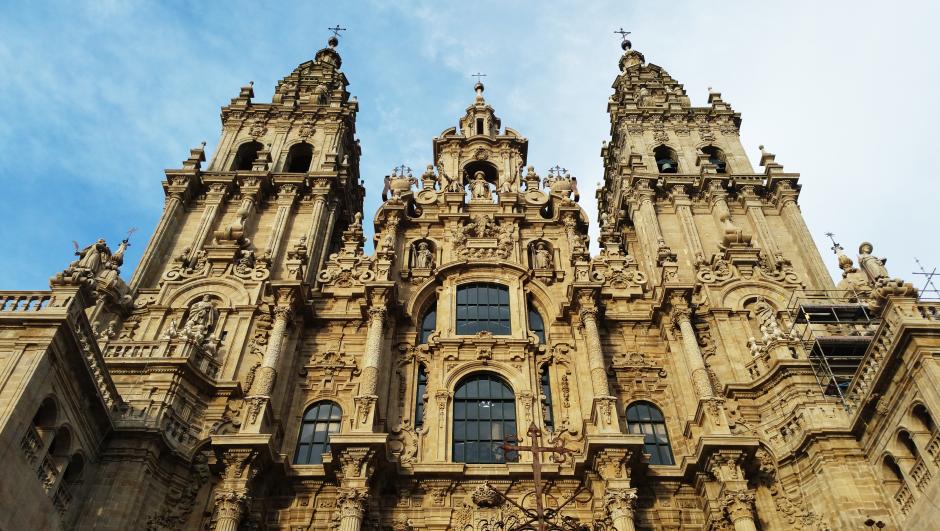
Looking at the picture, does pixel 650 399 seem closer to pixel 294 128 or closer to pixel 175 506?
pixel 175 506

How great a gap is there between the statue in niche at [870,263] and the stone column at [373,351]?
11215 mm

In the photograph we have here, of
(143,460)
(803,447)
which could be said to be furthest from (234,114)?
(803,447)

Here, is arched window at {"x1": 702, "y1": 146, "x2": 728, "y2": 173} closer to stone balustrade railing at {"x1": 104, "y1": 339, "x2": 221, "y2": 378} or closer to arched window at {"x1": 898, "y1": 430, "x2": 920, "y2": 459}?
arched window at {"x1": 898, "y1": 430, "x2": 920, "y2": 459}

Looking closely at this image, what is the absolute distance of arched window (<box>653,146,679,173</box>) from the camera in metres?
29.1

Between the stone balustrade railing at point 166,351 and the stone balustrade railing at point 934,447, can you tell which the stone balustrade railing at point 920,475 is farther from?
the stone balustrade railing at point 166,351

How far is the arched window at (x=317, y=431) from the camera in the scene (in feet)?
59.9

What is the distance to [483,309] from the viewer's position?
21766 millimetres

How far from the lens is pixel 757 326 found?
66.8 feet

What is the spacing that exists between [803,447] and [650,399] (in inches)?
158

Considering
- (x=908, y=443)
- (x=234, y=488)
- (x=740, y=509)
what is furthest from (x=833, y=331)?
(x=234, y=488)

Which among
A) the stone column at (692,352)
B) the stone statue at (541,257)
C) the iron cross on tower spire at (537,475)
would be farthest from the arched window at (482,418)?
the stone statue at (541,257)

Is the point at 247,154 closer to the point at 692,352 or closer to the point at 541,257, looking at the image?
the point at 541,257

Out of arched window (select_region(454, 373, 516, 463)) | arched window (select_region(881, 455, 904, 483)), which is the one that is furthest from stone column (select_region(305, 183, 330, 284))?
arched window (select_region(881, 455, 904, 483))

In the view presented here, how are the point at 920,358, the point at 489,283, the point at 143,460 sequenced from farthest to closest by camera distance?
the point at 489,283 → the point at 143,460 → the point at 920,358
